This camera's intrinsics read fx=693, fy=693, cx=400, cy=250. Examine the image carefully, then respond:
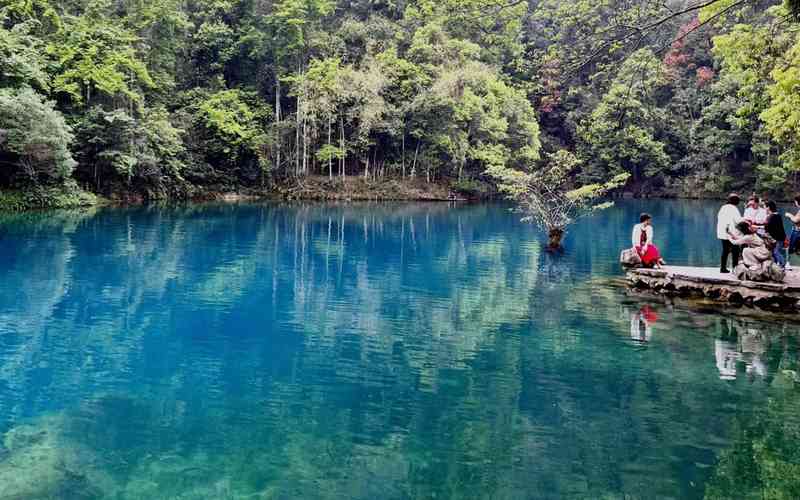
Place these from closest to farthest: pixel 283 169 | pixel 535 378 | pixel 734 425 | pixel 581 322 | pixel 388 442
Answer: pixel 388 442
pixel 734 425
pixel 535 378
pixel 581 322
pixel 283 169

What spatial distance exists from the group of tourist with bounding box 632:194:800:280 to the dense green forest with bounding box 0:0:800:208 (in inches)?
748

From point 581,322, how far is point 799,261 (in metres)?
11.4

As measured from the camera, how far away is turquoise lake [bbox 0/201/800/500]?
18.7 feet

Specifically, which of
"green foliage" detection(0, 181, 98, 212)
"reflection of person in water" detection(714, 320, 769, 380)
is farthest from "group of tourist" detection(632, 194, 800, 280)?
"green foliage" detection(0, 181, 98, 212)

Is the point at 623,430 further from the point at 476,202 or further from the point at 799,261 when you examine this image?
the point at 476,202

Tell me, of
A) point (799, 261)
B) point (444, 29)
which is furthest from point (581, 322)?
→ point (444, 29)

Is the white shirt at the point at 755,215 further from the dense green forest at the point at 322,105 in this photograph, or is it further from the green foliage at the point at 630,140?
the green foliage at the point at 630,140

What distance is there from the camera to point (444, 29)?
158 feet

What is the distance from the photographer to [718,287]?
509 inches

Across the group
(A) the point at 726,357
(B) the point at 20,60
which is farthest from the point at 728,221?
(B) the point at 20,60

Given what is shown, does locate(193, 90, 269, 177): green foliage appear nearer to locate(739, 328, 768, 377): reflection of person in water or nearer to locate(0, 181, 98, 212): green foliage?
locate(0, 181, 98, 212): green foliage

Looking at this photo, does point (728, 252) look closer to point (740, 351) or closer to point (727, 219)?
point (727, 219)

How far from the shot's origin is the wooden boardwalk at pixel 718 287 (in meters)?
12.2

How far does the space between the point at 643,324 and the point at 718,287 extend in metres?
2.61
